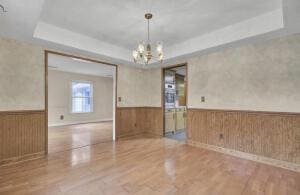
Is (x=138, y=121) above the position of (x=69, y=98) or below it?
below

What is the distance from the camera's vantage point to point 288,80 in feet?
9.20

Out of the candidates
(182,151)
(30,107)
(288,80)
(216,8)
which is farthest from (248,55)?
(30,107)

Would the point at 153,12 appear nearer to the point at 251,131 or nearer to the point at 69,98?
the point at 251,131

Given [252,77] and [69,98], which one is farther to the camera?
[69,98]

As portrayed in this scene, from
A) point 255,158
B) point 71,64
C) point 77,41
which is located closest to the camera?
point 255,158

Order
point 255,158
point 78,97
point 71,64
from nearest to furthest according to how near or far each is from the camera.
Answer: point 255,158
point 71,64
point 78,97

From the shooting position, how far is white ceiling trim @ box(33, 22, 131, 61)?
9.56 feet

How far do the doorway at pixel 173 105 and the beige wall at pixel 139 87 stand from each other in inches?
12.0

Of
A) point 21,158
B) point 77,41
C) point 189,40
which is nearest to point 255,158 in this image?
point 189,40

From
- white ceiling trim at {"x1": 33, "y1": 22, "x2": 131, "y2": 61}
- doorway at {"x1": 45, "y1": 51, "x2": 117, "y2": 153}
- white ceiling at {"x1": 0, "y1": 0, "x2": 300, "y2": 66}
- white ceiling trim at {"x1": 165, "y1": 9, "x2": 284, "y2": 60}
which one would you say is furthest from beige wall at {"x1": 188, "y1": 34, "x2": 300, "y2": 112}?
doorway at {"x1": 45, "y1": 51, "x2": 117, "y2": 153}

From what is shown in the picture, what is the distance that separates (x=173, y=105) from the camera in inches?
227

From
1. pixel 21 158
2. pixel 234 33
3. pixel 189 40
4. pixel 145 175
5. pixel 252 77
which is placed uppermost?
pixel 189 40

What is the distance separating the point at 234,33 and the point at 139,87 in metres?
3.21

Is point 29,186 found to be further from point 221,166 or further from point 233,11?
point 233,11
